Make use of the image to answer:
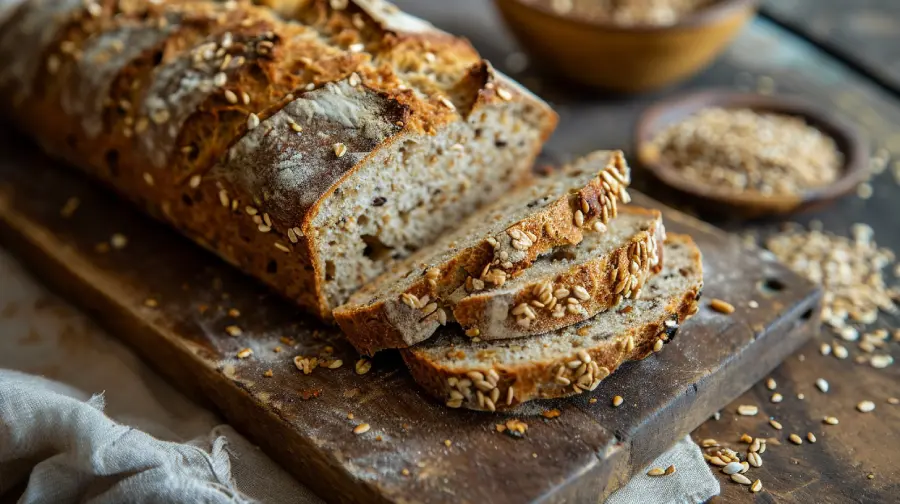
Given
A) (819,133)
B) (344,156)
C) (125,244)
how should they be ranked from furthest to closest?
(819,133), (125,244), (344,156)

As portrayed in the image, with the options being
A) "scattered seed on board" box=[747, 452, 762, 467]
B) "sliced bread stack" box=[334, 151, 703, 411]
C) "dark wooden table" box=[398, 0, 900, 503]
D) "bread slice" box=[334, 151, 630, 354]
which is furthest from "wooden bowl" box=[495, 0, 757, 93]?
"scattered seed on board" box=[747, 452, 762, 467]

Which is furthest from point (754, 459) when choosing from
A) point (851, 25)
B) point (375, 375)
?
point (851, 25)

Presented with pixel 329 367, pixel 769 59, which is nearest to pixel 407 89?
pixel 329 367

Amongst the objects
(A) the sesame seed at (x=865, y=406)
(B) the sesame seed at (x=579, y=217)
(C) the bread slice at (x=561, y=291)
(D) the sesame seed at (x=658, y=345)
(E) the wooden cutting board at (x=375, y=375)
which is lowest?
(A) the sesame seed at (x=865, y=406)

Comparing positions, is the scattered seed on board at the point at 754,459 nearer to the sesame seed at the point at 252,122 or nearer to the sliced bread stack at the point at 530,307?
the sliced bread stack at the point at 530,307

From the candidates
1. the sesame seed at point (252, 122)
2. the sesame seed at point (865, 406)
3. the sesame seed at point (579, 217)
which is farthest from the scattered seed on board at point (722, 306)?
the sesame seed at point (252, 122)

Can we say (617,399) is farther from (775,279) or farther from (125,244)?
(125,244)

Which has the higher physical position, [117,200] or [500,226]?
[500,226]
